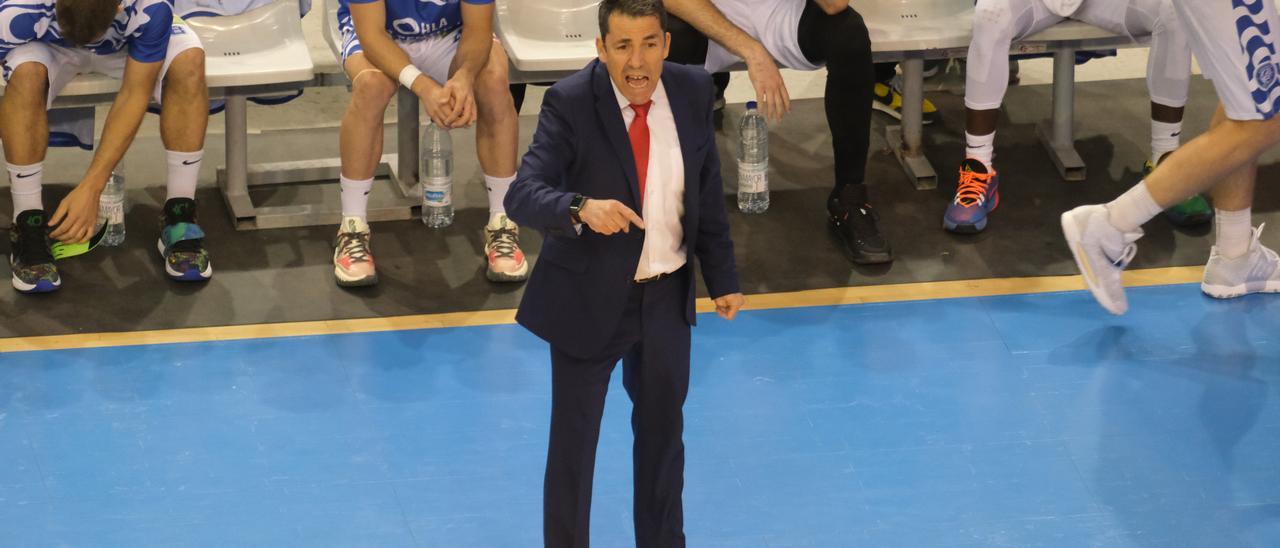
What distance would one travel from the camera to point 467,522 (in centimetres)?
399

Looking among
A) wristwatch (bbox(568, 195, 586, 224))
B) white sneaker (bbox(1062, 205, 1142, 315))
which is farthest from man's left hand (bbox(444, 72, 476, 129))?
wristwatch (bbox(568, 195, 586, 224))

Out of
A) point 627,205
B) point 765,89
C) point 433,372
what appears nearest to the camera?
point 627,205

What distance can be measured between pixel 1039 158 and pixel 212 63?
2924 millimetres

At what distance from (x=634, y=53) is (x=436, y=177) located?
8.41 feet

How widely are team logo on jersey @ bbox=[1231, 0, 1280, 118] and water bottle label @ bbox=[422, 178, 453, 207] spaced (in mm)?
2461

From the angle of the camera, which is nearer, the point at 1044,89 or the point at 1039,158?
the point at 1039,158

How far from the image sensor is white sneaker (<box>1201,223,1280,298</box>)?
5.21 metres

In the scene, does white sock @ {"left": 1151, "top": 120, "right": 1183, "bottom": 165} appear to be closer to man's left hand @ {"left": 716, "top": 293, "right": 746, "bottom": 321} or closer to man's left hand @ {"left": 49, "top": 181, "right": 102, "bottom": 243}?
man's left hand @ {"left": 716, "top": 293, "right": 746, "bottom": 321}

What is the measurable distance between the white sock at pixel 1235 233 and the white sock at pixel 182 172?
124 inches

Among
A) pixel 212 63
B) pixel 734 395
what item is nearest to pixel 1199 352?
pixel 734 395

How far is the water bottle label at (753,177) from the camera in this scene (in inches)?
228

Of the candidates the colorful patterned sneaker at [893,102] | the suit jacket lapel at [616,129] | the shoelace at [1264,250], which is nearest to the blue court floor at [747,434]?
the shoelace at [1264,250]

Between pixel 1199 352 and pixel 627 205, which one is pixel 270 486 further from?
pixel 1199 352

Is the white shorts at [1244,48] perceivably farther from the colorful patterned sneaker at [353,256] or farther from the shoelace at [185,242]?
the shoelace at [185,242]
